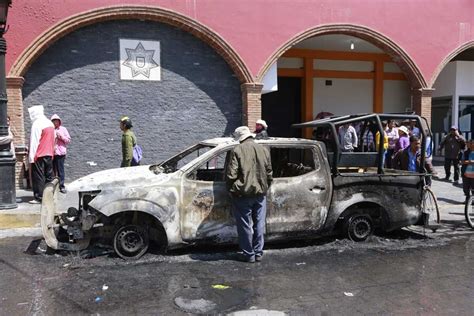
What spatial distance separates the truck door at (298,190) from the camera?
631 cm

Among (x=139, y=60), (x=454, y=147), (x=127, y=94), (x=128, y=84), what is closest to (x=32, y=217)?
(x=127, y=94)

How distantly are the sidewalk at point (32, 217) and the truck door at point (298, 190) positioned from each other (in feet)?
9.05

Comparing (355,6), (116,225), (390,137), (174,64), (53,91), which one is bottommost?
(116,225)

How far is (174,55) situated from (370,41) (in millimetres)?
6142

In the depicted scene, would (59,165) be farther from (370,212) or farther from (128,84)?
(370,212)

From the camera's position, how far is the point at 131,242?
591 centimetres

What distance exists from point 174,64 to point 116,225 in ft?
24.8

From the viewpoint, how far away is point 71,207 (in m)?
6.07

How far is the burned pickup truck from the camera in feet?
19.1

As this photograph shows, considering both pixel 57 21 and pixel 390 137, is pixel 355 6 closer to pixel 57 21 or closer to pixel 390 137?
pixel 390 137

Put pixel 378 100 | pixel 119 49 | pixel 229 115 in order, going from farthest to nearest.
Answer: pixel 378 100
pixel 229 115
pixel 119 49

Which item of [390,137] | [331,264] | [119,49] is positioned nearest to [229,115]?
[119,49]

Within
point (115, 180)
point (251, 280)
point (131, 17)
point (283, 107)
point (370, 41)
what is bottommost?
point (251, 280)

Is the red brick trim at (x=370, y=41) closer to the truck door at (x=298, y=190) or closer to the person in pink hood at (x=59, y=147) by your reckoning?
the person in pink hood at (x=59, y=147)
